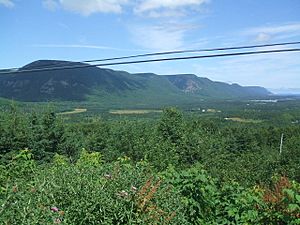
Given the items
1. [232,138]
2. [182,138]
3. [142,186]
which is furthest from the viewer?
[232,138]

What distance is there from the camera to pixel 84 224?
384 centimetres

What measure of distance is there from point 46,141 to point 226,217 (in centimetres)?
2806

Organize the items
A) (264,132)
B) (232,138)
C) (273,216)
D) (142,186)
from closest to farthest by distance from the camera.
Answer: (142,186) → (273,216) → (232,138) → (264,132)

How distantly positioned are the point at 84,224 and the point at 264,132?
67393 millimetres

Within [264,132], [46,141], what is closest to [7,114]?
[46,141]

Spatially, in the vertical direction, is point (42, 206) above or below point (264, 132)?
above

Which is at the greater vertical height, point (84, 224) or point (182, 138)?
point (84, 224)

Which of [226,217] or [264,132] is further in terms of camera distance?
[264,132]

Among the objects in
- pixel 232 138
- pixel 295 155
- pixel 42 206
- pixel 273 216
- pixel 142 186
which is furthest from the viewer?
pixel 232 138

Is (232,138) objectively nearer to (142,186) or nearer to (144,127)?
(144,127)

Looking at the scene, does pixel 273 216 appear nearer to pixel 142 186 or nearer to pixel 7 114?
pixel 142 186

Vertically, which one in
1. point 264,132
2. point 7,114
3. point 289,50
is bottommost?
point 264,132

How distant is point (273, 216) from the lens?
4.66m

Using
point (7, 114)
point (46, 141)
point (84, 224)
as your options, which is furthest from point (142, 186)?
point (7, 114)
